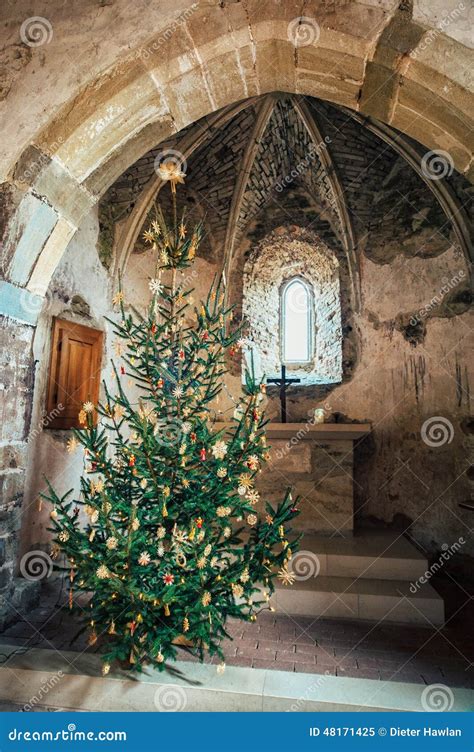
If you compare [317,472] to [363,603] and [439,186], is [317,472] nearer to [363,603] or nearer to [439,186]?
[363,603]

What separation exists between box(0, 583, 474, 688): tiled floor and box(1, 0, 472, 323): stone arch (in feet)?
8.06

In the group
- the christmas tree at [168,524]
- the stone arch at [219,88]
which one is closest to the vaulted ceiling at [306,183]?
the stone arch at [219,88]

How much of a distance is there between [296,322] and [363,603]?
5.11m

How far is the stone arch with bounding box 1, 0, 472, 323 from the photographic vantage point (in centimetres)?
270

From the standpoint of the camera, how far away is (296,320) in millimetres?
8023

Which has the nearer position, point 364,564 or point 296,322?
point 364,564

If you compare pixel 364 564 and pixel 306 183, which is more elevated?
pixel 306 183

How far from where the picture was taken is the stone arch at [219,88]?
8.87 ft

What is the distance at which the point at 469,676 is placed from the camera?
2887mm

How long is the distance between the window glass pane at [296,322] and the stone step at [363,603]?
4.46m

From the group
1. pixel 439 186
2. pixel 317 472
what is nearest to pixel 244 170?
pixel 439 186

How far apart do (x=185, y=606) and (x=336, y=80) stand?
11.9 ft

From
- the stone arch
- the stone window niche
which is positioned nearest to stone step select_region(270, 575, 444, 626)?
the stone arch
